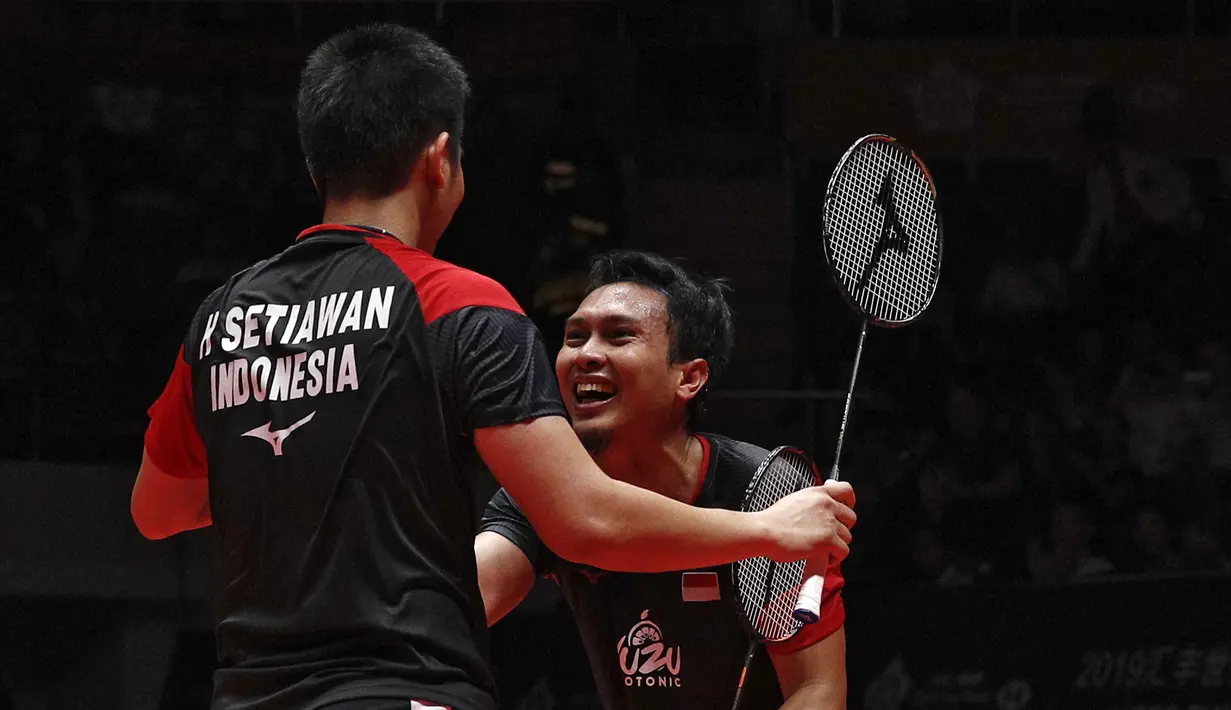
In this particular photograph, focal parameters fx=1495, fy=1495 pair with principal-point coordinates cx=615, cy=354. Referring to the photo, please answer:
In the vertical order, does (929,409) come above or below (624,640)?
below

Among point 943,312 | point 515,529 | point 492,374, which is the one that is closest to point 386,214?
point 492,374

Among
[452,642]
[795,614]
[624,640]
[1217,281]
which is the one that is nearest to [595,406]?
[624,640]

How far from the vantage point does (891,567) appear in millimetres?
5023

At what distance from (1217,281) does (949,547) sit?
1420 mm

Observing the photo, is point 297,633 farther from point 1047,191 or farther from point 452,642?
point 1047,191

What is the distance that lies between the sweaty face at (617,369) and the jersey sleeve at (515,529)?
0.19 metres

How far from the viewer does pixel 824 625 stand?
246cm

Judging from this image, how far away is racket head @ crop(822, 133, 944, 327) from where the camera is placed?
2670 millimetres

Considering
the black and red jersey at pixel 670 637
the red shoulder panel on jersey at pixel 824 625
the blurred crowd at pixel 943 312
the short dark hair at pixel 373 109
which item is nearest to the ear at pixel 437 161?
the short dark hair at pixel 373 109

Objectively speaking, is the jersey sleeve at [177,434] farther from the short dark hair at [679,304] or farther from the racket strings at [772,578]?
the short dark hair at [679,304]

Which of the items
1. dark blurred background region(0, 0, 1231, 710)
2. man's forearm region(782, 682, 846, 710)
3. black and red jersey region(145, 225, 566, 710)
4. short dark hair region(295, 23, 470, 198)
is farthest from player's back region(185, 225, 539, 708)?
dark blurred background region(0, 0, 1231, 710)

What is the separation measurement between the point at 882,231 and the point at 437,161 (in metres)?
1.22

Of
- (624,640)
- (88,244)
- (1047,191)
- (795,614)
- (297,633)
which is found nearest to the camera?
(297,633)

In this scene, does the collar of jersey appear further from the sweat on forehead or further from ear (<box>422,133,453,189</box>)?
the sweat on forehead
